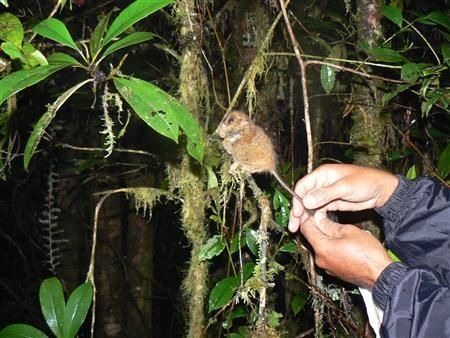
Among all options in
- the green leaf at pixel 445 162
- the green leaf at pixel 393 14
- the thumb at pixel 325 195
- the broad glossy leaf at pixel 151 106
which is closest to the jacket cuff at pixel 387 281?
the thumb at pixel 325 195

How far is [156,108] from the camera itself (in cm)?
127

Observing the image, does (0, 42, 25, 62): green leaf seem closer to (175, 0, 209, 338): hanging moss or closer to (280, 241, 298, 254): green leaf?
(175, 0, 209, 338): hanging moss

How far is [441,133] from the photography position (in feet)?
9.36

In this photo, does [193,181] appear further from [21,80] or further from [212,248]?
[21,80]

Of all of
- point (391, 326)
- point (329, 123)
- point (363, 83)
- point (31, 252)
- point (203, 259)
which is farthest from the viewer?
point (31, 252)

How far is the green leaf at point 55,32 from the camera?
1.39 meters

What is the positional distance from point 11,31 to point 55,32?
0.17 meters

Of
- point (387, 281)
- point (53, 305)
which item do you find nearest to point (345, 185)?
point (387, 281)

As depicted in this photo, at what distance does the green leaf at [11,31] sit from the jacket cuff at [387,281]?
4.19 feet

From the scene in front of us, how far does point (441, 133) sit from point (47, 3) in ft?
8.13

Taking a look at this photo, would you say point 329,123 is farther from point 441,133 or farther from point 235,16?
point 235,16

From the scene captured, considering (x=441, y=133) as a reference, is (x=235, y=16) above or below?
above

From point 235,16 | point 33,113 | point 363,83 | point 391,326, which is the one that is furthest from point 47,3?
point 391,326

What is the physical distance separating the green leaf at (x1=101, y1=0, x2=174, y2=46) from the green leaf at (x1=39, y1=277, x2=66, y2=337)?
45.1 inches
